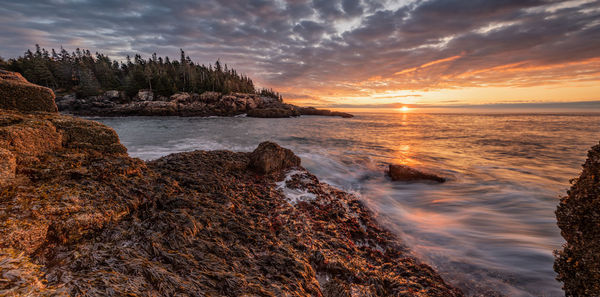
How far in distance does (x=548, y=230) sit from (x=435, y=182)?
368 cm

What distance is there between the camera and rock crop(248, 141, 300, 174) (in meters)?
7.84

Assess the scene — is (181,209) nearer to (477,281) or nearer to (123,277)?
(123,277)

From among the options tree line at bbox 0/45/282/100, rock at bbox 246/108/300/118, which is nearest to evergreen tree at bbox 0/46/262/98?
tree line at bbox 0/45/282/100

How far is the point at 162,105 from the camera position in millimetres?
51688

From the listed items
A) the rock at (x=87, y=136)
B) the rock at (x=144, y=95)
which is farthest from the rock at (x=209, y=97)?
the rock at (x=87, y=136)

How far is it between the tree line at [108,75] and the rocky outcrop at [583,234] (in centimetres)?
7265

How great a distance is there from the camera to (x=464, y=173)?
1077 centimetres

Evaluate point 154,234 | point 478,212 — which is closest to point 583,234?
point 478,212

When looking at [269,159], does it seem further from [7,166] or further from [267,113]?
[267,113]

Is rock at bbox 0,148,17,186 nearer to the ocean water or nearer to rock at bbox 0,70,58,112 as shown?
rock at bbox 0,70,58,112

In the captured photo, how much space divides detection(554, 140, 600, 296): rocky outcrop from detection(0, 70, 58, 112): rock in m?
11.1

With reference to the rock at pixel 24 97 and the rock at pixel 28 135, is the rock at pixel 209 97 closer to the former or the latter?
the rock at pixel 24 97

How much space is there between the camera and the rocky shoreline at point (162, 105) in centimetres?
4838

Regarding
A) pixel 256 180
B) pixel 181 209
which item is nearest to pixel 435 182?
pixel 256 180
